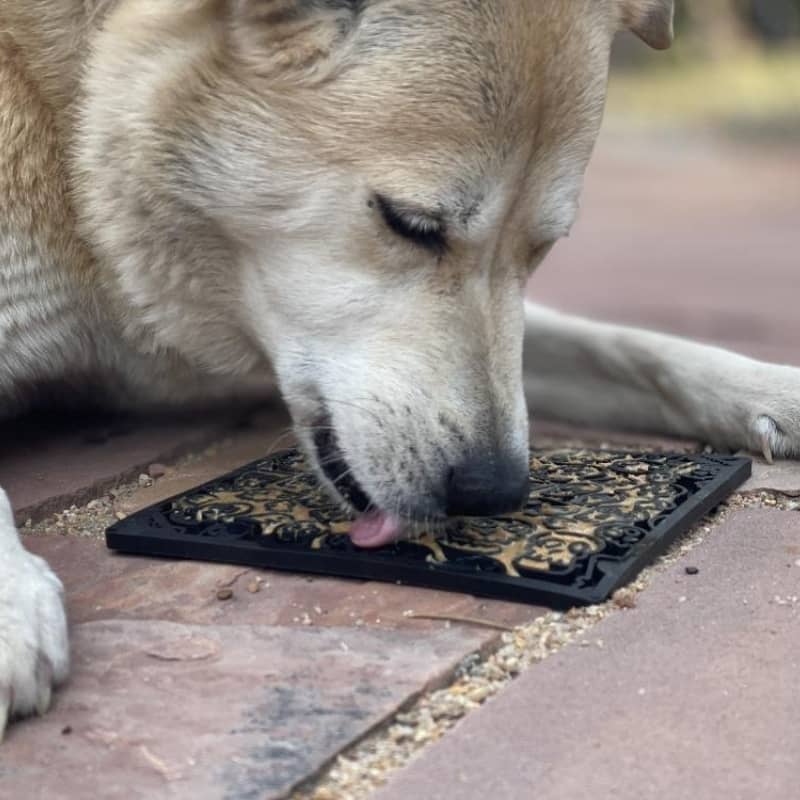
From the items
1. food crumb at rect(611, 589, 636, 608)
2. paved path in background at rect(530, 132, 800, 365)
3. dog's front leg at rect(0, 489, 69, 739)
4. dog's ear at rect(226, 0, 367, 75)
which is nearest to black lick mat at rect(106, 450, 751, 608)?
food crumb at rect(611, 589, 636, 608)

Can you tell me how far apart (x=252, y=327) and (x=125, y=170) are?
0.95ft

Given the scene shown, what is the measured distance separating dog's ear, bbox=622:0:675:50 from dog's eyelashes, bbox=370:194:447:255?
551mm

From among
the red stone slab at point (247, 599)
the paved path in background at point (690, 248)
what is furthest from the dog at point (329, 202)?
the paved path in background at point (690, 248)

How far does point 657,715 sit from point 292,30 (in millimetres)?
1035

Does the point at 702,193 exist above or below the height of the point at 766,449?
below

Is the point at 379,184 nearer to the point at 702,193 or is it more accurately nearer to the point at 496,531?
the point at 496,531

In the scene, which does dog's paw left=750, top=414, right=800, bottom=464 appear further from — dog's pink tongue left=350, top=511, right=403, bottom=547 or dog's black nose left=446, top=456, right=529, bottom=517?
dog's pink tongue left=350, top=511, right=403, bottom=547

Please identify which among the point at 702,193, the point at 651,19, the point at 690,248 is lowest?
the point at 702,193

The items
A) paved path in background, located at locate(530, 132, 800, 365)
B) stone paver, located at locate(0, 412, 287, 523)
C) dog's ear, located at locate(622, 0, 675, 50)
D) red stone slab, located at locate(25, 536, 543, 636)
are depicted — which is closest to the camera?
red stone slab, located at locate(25, 536, 543, 636)

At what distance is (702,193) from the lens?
7.70 meters

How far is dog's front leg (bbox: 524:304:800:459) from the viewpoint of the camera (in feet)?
7.50

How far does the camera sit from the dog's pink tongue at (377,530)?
1810 mm

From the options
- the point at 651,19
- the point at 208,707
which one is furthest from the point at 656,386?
the point at 208,707

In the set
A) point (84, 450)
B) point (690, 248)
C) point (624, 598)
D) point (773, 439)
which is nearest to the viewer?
point (624, 598)
